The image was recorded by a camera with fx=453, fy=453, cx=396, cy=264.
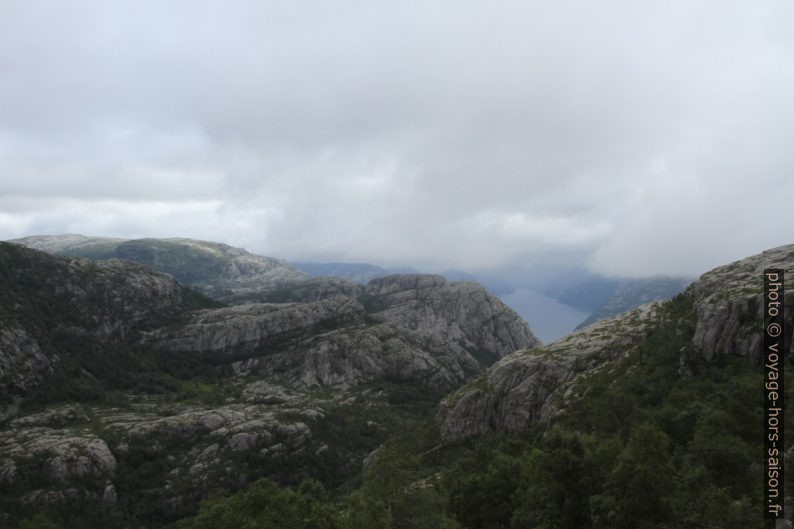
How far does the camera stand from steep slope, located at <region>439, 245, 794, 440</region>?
108 meters

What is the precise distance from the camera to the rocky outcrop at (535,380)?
155 m

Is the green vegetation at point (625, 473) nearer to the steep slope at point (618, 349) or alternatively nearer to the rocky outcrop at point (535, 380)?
the steep slope at point (618, 349)

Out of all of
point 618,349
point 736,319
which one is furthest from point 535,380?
point 736,319

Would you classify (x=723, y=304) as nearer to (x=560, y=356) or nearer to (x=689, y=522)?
(x=560, y=356)

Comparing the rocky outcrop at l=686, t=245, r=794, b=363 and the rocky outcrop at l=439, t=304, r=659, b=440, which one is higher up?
the rocky outcrop at l=686, t=245, r=794, b=363

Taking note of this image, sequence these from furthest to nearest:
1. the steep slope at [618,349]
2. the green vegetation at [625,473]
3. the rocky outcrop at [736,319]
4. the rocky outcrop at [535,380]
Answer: the rocky outcrop at [535,380], the steep slope at [618,349], the rocky outcrop at [736,319], the green vegetation at [625,473]

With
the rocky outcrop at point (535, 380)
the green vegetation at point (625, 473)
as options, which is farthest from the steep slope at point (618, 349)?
the green vegetation at point (625, 473)

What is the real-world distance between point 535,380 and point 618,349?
30.4 meters

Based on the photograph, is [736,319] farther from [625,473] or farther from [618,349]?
[625,473]

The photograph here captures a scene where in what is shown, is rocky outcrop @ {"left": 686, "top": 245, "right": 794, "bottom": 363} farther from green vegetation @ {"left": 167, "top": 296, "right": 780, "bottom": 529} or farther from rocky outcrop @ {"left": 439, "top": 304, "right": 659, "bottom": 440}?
rocky outcrop @ {"left": 439, "top": 304, "right": 659, "bottom": 440}

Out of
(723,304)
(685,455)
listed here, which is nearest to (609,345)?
(723,304)

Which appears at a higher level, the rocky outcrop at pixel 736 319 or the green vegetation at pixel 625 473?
the rocky outcrop at pixel 736 319

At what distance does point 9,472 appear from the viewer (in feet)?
622

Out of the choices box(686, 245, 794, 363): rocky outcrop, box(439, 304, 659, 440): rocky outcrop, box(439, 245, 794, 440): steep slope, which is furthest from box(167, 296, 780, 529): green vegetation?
box(439, 304, 659, 440): rocky outcrop
